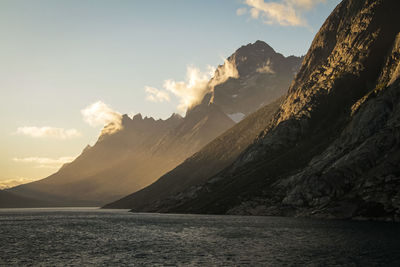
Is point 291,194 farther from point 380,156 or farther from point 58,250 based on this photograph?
point 58,250

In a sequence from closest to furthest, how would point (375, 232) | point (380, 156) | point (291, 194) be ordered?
point (375, 232)
point (380, 156)
point (291, 194)

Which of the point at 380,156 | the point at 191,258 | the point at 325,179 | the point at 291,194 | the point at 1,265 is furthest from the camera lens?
the point at 291,194

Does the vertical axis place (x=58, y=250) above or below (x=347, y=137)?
below

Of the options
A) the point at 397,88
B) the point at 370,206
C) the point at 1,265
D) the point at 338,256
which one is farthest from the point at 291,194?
the point at 1,265

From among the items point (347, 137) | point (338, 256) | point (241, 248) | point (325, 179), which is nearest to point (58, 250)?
point (241, 248)

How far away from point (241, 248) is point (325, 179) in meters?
102

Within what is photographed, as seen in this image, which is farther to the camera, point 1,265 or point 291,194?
point 291,194

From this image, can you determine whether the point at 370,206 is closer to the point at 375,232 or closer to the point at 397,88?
the point at 375,232

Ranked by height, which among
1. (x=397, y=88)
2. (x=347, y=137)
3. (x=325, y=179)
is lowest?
(x=325, y=179)

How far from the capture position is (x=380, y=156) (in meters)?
154

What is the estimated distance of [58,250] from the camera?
253 ft

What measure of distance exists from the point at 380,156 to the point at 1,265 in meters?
141

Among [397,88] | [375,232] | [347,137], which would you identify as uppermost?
[397,88]

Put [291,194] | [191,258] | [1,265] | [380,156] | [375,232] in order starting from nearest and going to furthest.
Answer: [1,265], [191,258], [375,232], [380,156], [291,194]
